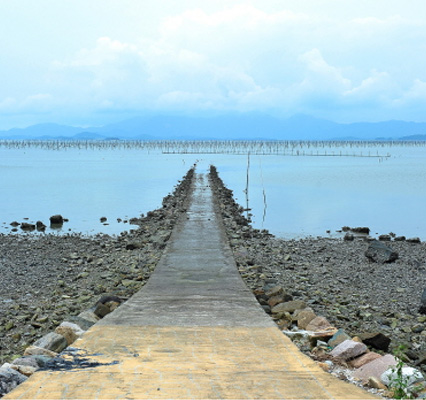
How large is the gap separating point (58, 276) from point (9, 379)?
8.18 meters

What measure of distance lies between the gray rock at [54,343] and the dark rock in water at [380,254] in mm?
9775

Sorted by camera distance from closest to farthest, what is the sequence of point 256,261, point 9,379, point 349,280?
1. point 9,379
2. point 349,280
3. point 256,261

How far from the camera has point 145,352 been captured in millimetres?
4887

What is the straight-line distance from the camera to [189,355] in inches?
190

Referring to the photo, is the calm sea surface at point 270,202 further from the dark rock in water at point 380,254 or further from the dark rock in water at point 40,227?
the dark rock in water at point 380,254

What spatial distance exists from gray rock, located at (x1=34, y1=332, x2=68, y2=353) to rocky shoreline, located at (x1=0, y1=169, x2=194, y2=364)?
0.84 metres

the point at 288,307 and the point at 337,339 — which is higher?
the point at 337,339

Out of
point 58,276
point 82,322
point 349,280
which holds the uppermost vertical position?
point 82,322

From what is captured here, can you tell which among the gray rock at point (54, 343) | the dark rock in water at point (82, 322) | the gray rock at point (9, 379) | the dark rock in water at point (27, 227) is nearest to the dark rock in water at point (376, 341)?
the dark rock in water at point (82, 322)

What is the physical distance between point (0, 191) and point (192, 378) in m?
36.6

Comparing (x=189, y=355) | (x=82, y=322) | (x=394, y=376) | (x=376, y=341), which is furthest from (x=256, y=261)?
(x=394, y=376)

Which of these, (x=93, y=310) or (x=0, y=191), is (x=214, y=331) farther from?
(x=0, y=191)

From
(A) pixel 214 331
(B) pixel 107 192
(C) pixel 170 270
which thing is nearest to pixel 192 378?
(A) pixel 214 331

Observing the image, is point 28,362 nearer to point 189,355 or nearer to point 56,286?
point 189,355
